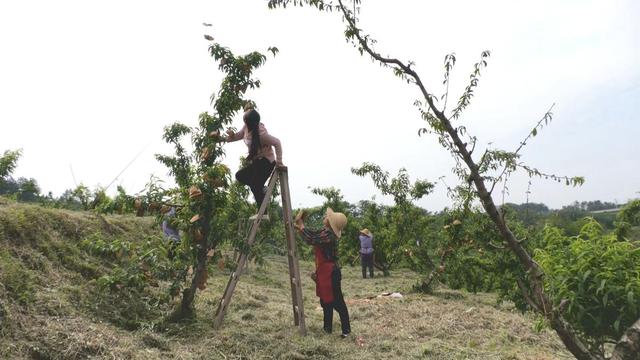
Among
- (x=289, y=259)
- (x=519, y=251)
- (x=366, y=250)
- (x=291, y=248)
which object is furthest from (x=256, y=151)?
(x=366, y=250)

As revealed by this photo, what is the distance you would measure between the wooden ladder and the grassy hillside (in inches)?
6.5

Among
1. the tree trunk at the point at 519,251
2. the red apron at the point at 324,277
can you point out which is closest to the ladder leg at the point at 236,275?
the red apron at the point at 324,277

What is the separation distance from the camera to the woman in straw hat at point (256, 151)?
5152 mm

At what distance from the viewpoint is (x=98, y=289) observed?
15.9ft

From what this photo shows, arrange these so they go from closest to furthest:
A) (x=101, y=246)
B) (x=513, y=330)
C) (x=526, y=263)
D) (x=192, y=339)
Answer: (x=526, y=263), (x=192, y=339), (x=101, y=246), (x=513, y=330)

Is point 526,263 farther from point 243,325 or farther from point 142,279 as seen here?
point 142,279

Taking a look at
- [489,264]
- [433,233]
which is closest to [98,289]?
[489,264]

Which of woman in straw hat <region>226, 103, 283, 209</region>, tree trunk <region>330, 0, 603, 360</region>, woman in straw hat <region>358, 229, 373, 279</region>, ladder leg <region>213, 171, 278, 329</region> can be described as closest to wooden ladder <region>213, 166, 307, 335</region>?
ladder leg <region>213, 171, 278, 329</region>

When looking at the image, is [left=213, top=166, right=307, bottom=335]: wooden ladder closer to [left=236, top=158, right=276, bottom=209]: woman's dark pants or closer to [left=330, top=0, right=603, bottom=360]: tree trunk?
[left=236, top=158, right=276, bottom=209]: woman's dark pants

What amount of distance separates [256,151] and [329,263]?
1.48 meters

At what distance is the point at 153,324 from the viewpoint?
457cm

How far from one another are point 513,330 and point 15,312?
5460 millimetres

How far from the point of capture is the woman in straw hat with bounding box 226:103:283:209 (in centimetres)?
515

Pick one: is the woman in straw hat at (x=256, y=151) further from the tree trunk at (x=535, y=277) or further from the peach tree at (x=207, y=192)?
the tree trunk at (x=535, y=277)
